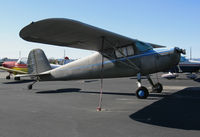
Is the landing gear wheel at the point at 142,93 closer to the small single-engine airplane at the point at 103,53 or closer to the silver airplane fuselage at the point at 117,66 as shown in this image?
the small single-engine airplane at the point at 103,53

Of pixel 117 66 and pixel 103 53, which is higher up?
pixel 103 53

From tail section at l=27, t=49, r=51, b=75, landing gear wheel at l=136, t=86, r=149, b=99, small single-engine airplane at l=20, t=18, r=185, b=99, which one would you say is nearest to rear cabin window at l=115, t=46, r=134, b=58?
small single-engine airplane at l=20, t=18, r=185, b=99

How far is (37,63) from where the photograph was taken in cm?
1142

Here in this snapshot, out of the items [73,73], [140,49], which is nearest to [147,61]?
[140,49]

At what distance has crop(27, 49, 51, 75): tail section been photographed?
11.4 meters

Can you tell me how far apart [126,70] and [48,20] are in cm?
478

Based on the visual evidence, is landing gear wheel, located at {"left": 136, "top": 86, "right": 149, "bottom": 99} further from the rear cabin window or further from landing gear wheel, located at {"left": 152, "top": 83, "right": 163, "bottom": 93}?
landing gear wheel, located at {"left": 152, "top": 83, "right": 163, "bottom": 93}

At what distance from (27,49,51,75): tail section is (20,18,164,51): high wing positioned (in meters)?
3.41

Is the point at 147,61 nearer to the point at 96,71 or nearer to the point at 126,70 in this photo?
the point at 126,70

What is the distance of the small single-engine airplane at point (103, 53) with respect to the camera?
6.22 m

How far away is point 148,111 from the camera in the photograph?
18.4 ft

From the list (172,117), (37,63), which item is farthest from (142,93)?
(37,63)

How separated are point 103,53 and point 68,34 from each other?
2.22 meters

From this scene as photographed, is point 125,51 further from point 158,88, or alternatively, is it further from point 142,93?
point 158,88
